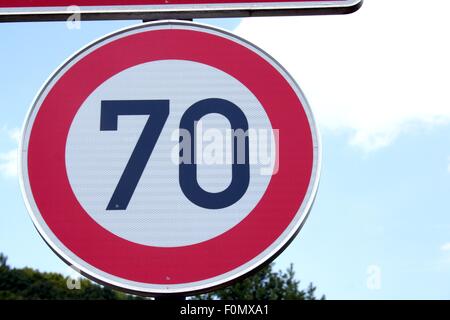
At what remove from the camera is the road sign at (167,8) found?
178 cm

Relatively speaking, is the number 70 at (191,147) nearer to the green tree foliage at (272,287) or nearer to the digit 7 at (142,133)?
the digit 7 at (142,133)

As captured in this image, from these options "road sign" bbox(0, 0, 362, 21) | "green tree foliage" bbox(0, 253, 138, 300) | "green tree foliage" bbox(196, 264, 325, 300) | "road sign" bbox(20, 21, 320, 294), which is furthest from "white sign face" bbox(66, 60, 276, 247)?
"green tree foliage" bbox(0, 253, 138, 300)

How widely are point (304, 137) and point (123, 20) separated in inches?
23.8

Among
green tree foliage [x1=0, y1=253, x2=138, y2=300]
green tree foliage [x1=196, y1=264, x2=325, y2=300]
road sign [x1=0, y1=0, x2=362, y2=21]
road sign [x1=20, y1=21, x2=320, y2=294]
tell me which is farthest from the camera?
green tree foliage [x1=0, y1=253, x2=138, y2=300]


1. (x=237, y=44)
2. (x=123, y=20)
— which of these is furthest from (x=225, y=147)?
(x=123, y=20)

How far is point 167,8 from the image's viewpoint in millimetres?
1773

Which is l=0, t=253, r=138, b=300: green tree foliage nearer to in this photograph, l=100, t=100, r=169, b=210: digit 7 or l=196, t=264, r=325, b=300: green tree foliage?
l=196, t=264, r=325, b=300: green tree foliage

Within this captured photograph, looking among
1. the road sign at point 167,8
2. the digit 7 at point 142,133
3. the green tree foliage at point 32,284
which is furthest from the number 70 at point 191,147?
the green tree foliage at point 32,284

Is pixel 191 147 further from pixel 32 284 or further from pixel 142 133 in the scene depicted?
pixel 32 284

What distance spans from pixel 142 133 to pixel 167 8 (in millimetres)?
373

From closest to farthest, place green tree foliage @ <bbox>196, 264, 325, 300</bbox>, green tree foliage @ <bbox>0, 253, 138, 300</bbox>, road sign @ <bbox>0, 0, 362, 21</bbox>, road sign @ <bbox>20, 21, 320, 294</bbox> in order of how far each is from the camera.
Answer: road sign @ <bbox>20, 21, 320, 294</bbox>, road sign @ <bbox>0, 0, 362, 21</bbox>, green tree foliage @ <bbox>196, 264, 325, 300</bbox>, green tree foliage @ <bbox>0, 253, 138, 300</bbox>

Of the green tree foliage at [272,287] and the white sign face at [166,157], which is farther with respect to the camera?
the green tree foliage at [272,287]

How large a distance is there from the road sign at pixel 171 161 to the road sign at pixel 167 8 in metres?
0.12

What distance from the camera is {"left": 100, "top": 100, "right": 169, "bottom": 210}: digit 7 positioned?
5.04 feet
